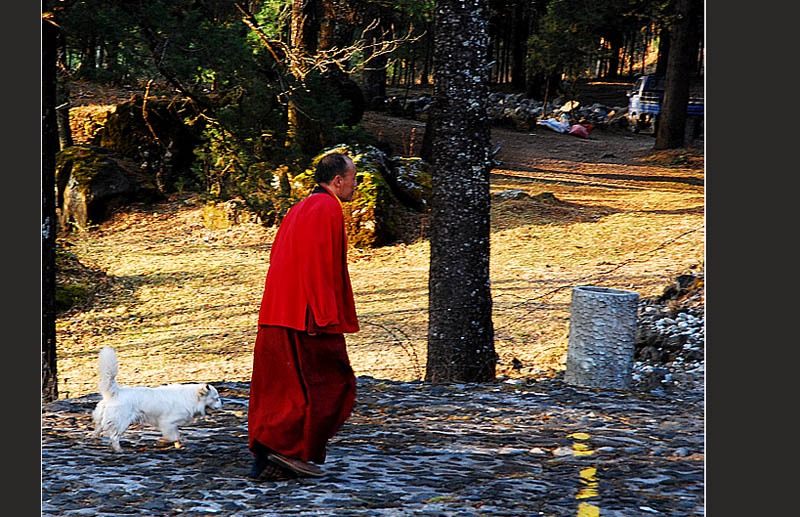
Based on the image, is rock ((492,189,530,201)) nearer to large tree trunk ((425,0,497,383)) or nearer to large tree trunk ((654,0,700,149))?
large tree trunk ((654,0,700,149))

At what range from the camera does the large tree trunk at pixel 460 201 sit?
8.38 metres

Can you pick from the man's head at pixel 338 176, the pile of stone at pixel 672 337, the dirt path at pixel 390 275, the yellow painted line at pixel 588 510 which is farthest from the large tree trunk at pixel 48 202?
the pile of stone at pixel 672 337

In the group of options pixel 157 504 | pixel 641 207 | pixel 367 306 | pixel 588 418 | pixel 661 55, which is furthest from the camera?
pixel 661 55

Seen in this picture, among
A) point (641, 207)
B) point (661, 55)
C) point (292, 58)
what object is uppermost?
point (661, 55)

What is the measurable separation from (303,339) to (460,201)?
3317 millimetres

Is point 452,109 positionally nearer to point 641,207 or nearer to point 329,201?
point 329,201

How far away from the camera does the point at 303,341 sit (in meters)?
5.63

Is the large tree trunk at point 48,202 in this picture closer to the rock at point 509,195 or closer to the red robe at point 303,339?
the red robe at point 303,339

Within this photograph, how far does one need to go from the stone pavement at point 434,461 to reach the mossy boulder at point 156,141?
14485mm

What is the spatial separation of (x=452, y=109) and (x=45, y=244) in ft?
14.2

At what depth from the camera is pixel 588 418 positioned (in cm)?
722

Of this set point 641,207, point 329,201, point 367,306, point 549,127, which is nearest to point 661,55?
point 549,127

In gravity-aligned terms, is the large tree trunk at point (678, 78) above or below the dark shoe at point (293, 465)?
above

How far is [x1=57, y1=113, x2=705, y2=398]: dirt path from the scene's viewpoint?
40.1 ft
